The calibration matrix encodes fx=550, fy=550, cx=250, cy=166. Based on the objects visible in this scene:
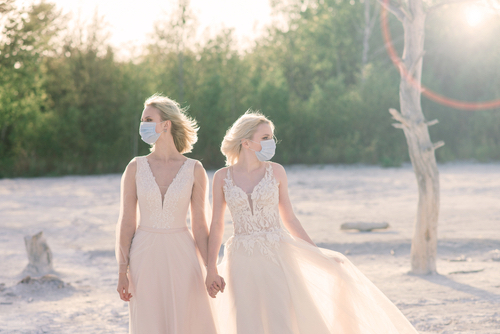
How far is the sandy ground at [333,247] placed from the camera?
17.0ft

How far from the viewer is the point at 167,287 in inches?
118

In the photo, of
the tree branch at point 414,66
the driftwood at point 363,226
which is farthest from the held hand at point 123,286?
the driftwood at point 363,226

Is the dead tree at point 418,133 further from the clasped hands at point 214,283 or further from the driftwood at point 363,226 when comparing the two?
the clasped hands at point 214,283

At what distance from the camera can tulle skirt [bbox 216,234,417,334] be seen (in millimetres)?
2934

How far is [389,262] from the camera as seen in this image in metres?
7.49

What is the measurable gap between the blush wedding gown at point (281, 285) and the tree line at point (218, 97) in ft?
52.3

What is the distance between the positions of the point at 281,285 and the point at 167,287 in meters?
0.62

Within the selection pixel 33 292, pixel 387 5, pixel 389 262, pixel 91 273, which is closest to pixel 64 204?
pixel 91 273

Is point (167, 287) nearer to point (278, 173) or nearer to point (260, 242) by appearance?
point (260, 242)

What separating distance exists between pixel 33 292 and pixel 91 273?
1076 millimetres

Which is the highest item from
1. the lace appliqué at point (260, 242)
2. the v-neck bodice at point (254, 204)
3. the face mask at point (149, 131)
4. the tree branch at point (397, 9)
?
the tree branch at point (397, 9)

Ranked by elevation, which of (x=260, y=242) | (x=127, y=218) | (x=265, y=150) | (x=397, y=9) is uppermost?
(x=397, y=9)

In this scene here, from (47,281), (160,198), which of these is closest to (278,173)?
(160,198)

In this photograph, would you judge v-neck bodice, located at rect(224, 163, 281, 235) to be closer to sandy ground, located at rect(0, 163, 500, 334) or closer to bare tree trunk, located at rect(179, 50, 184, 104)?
sandy ground, located at rect(0, 163, 500, 334)
